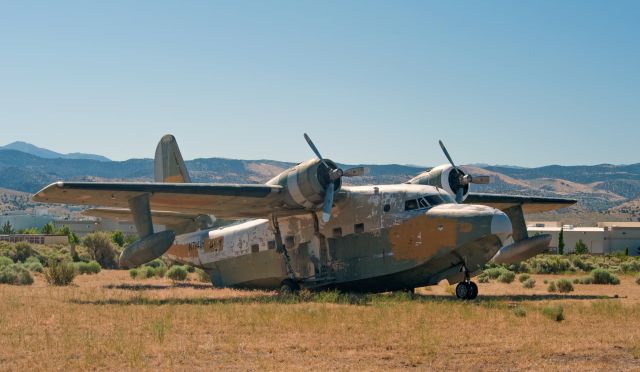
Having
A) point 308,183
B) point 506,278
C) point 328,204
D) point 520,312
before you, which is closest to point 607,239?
point 506,278

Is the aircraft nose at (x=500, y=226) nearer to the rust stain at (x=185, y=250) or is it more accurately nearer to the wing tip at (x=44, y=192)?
the wing tip at (x=44, y=192)

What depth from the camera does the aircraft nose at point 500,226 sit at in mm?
23250

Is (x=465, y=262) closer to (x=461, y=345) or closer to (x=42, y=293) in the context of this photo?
(x=461, y=345)

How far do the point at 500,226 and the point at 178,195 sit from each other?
9997 millimetres

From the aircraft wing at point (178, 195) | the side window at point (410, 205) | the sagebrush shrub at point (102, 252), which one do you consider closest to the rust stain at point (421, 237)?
the side window at point (410, 205)

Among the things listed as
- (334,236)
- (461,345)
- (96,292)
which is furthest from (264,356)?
(96,292)

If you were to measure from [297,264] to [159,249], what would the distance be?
A: 543 cm

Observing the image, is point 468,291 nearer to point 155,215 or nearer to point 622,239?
point 155,215

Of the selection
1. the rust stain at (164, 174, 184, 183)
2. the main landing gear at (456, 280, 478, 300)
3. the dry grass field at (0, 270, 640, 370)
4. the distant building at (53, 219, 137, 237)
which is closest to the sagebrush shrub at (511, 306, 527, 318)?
the dry grass field at (0, 270, 640, 370)

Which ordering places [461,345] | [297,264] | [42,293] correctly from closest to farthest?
[461,345] → [42,293] → [297,264]

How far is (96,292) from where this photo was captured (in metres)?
27.2

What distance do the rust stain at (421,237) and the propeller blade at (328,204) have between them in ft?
7.05

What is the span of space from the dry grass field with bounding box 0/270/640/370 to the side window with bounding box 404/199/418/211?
2.82 m

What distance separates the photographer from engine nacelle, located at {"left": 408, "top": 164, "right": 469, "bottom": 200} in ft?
91.3
